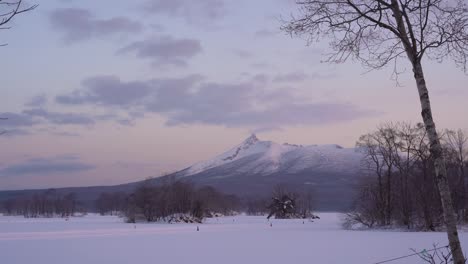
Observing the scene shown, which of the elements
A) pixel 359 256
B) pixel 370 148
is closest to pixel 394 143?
pixel 370 148

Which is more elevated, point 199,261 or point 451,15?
point 451,15

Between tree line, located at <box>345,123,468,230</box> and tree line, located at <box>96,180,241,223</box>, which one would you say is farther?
tree line, located at <box>96,180,241,223</box>

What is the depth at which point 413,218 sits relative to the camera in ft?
199

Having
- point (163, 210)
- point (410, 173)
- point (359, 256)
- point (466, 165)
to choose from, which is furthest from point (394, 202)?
point (163, 210)

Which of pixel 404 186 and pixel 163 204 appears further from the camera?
pixel 163 204

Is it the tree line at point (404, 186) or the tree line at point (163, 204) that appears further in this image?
the tree line at point (163, 204)

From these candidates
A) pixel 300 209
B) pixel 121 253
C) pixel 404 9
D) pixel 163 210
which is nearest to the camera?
pixel 404 9

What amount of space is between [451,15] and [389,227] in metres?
56.3

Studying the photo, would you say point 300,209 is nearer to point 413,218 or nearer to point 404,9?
point 413,218

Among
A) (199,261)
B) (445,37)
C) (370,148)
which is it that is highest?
(370,148)

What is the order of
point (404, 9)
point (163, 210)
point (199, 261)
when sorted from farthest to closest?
point (163, 210) → point (199, 261) → point (404, 9)

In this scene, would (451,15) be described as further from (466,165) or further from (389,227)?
(466,165)

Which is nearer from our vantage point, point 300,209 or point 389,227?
point 389,227

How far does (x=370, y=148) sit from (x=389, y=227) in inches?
389
